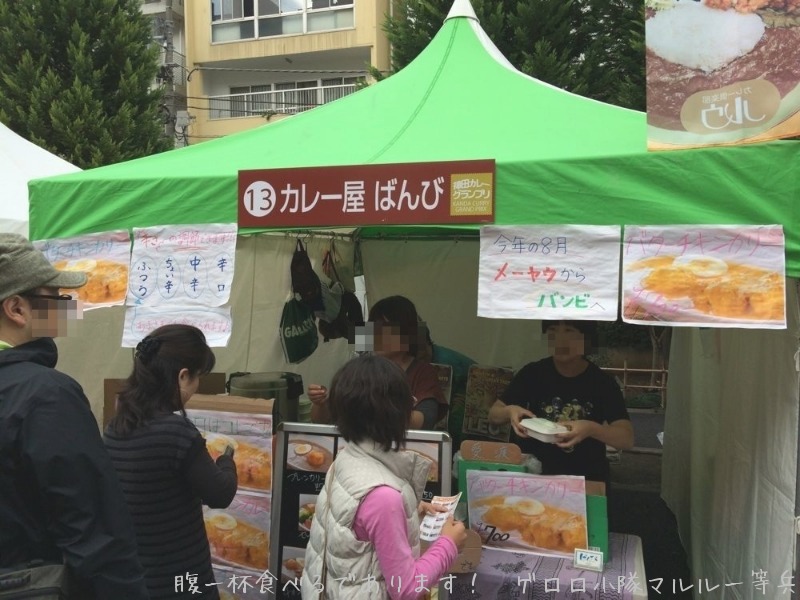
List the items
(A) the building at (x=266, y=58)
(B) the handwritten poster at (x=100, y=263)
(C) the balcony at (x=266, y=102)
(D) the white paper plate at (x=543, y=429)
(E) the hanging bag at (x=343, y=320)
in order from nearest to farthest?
(D) the white paper plate at (x=543, y=429) → (B) the handwritten poster at (x=100, y=263) → (E) the hanging bag at (x=343, y=320) → (A) the building at (x=266, y=58) → (C) the balcony at (x=266, y=102)

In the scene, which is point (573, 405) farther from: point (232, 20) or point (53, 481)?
point (232, 20)

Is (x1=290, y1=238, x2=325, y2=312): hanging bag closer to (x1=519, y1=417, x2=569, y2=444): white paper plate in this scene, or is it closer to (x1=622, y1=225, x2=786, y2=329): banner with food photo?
(x1=519, y1=417, x2=569, y2=444): white paper plate

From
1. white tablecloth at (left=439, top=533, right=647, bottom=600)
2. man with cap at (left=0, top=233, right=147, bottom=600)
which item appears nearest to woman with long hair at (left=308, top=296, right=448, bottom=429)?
white tablecloth at (left=439, top=533, right=647, bottom=600)

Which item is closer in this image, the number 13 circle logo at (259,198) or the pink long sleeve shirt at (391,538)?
the pink long sleeve shirt at (391,538)

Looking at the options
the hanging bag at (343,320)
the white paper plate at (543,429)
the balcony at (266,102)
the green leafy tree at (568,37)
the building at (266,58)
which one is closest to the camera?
the white paper plate at (543,429)

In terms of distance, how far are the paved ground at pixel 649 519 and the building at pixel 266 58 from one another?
14215mm

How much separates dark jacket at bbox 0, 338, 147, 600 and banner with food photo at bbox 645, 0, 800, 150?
212cm

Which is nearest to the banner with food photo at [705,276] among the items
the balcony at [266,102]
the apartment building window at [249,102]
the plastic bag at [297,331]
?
the plastic bag at [297,331]

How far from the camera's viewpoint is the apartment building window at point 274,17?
18.3 meters

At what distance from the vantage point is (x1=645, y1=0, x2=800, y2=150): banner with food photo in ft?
7.04

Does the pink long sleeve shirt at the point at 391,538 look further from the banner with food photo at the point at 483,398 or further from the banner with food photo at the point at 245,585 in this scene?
the banner with food photo at the point at 483,398

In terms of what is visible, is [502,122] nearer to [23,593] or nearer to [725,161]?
[725,161]

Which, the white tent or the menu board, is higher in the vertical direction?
the white tent

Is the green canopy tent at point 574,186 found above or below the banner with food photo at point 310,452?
above
